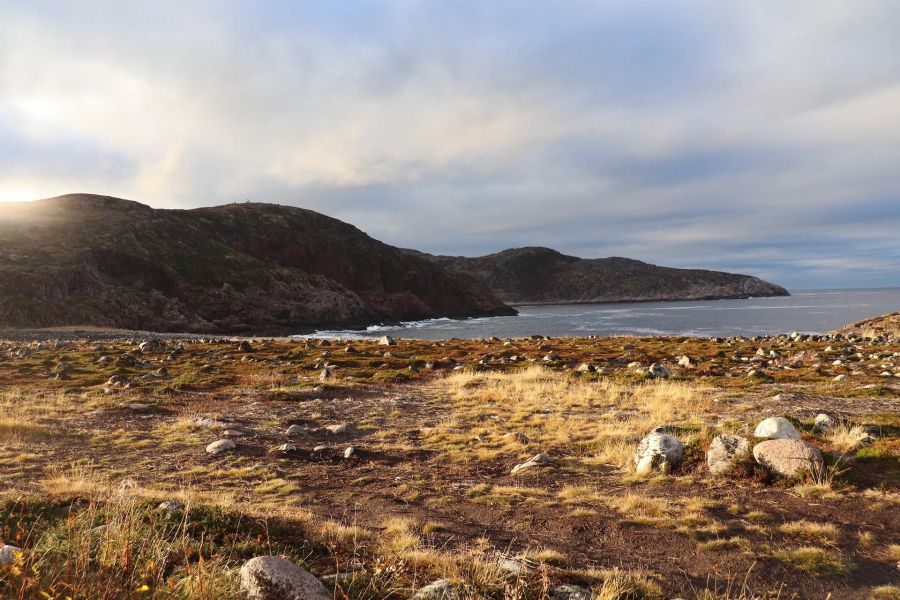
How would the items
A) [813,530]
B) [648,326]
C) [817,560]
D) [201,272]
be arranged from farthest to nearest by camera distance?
[201,272] → [648,326] → [813,530] → [817,560]

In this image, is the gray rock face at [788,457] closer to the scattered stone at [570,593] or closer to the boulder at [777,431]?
the boulder at [777,431]

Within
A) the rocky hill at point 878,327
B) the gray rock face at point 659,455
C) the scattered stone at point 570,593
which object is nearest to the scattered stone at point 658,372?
the gray rock face at point 659,455

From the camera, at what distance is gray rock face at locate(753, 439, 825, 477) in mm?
8312

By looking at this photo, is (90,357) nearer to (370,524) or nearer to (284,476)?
(284,476)

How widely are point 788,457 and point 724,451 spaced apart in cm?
101

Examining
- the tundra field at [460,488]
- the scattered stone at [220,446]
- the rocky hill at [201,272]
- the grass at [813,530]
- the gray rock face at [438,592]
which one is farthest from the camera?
the rocky hill at [201,272]

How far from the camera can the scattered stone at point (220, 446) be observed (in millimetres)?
11498

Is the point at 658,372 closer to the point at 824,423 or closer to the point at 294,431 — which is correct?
the point at 824,423

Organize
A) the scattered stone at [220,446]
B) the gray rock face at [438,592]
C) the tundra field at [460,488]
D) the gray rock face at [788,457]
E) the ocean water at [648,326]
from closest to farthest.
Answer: the gray rock face at [438,592]
the tundra field at [460,488]
the gray rock face at [788,457]
the scattered stone at [220,446]
the ocean water at [648,326]

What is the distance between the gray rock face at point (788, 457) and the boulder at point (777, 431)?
711 millimetres

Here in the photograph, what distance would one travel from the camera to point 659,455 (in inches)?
375

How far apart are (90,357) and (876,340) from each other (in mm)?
53077

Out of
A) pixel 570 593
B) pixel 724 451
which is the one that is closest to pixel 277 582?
pixel 570 593

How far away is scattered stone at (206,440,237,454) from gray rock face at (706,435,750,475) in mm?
Result: 10900
